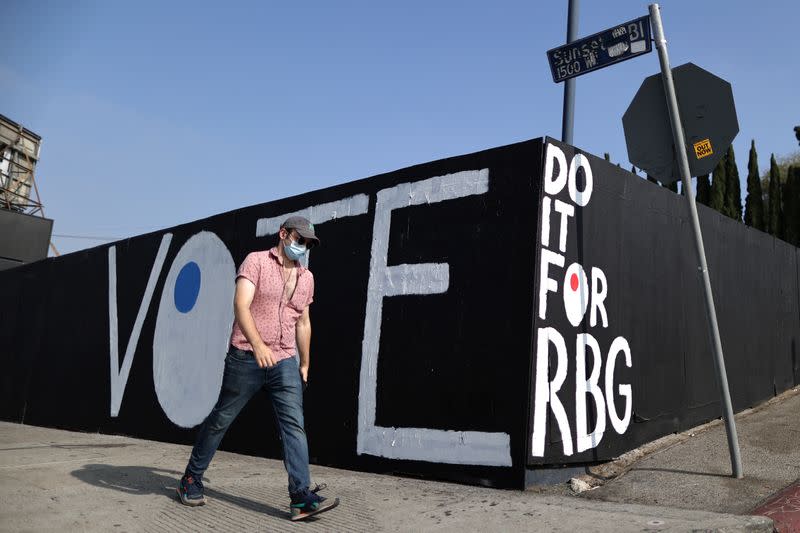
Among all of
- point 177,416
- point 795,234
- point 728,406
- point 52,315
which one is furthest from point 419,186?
point 795,234

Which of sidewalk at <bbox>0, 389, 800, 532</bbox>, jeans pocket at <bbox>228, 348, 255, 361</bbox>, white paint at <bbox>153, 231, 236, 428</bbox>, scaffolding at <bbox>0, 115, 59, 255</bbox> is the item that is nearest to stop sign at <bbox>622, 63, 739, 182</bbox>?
sidewalk at <bbox>0, 389, 800, 532</bbox>

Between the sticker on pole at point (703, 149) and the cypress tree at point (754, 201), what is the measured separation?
28092 mm

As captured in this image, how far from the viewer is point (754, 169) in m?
30.7

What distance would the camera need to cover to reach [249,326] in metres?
3.64

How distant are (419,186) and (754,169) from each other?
30.6 m

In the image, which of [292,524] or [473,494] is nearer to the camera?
[292,524]

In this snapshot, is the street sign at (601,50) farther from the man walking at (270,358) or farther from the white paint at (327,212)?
the man walking at (270,358)

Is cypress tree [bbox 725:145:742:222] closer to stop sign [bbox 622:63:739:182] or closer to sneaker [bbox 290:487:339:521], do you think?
stop sign [bbox 622:63:739:182]

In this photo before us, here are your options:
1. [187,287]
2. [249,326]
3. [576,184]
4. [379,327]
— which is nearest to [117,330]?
[187,287]

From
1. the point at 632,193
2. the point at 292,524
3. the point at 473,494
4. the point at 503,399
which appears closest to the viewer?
the point at 292,524

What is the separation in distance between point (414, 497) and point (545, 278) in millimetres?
1676

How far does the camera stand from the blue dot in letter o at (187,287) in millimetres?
7637

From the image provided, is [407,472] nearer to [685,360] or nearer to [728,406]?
[728,406]

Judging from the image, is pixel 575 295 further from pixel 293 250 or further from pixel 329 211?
pixel 329 211
